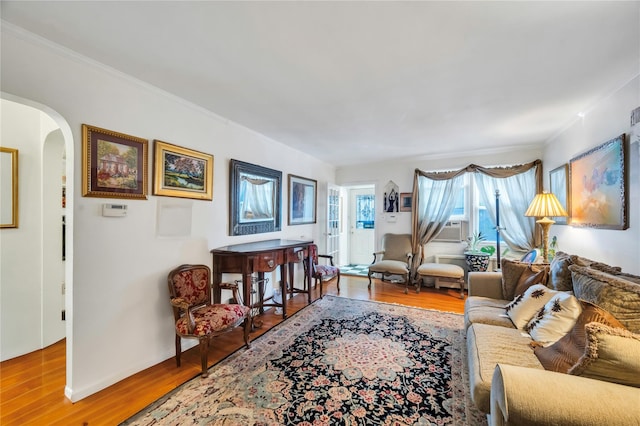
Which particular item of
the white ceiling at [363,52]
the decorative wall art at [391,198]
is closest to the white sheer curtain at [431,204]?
the decorative wall art at [391,198]

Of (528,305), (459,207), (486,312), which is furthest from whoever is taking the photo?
(459,207)

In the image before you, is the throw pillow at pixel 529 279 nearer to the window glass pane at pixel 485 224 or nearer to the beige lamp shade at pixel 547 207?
the beige lamp shade at pixel 547 207

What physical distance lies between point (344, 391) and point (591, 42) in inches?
114

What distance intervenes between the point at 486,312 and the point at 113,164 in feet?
10.9

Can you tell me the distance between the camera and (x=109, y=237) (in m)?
2.02

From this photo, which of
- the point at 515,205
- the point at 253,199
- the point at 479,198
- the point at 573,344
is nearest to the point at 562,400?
the point at 573,344

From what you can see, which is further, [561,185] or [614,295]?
[561,185]

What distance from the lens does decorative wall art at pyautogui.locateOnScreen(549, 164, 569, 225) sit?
10.3ft

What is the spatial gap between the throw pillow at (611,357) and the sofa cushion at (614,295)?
1.40 feet

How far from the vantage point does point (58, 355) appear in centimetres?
243

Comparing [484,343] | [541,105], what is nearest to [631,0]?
[541,105]

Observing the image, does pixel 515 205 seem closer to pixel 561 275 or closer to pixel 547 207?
pixel 547 207

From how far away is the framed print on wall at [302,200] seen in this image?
4.36m

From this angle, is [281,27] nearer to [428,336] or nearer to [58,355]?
[428,336]
